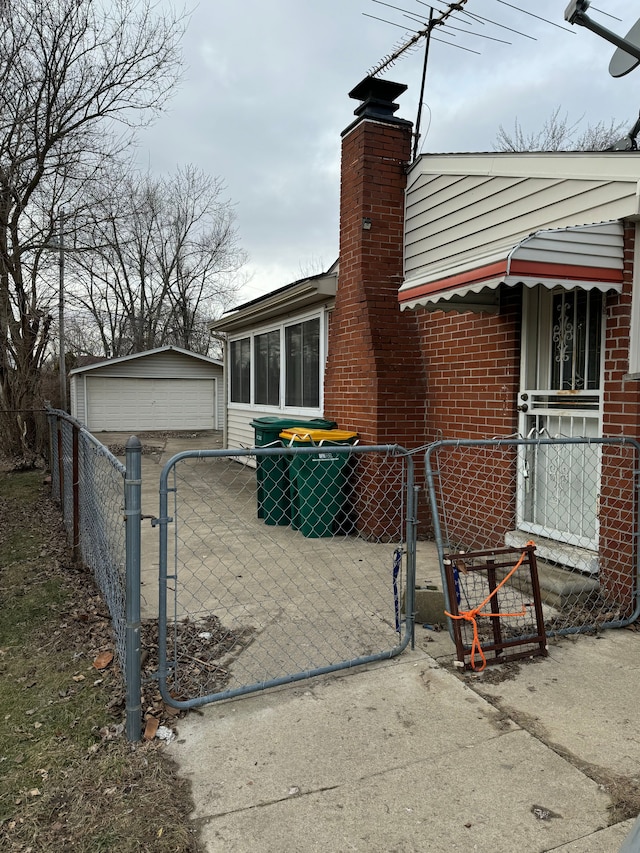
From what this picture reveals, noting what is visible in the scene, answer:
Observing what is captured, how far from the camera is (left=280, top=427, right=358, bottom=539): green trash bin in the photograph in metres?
6.07

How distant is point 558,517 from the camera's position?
15.6 feet

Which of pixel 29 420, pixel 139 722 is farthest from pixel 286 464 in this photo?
pixel 29 420

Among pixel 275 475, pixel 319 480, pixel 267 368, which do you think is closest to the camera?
pixel 319 480

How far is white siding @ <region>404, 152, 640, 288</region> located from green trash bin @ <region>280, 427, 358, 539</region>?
5.86ft

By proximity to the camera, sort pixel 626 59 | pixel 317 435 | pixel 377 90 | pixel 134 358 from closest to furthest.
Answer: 1. pixel 626 59
2. pixel 317 435
3. pixel 377 90
4. pixel 134 358

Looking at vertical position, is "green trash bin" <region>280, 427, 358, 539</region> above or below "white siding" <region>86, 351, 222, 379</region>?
below

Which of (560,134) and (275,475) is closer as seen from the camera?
(275,475)

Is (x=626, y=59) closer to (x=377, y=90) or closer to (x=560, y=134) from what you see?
(x=377, y=90)

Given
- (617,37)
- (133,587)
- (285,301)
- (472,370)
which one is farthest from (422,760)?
(285,301)

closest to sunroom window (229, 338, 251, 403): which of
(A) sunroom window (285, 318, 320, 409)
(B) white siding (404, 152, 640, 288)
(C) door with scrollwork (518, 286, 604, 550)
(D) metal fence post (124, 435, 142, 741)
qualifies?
(A) sunroom window (285, 318, 320, 409)

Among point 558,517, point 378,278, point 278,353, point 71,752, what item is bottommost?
point 71,752

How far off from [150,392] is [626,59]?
1951cm

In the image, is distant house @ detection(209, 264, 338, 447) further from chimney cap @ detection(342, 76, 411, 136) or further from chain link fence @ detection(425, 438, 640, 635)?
chain link fence @ detection(425, 438, 640, 635)

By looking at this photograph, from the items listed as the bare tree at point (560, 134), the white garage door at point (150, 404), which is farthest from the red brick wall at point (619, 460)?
the white garage door at point (150, 404)
